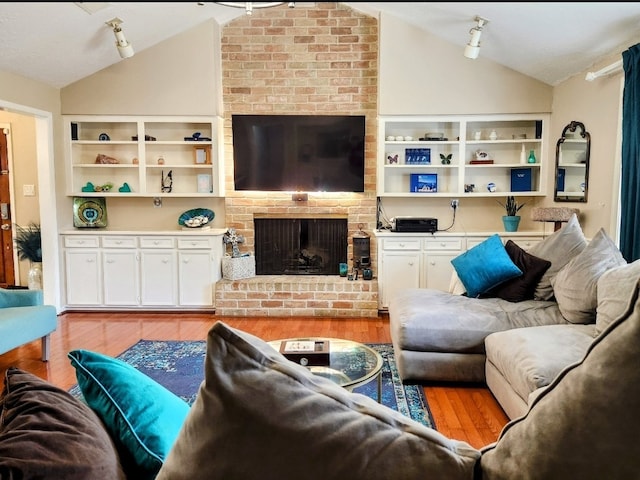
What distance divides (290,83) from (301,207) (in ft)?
4.55

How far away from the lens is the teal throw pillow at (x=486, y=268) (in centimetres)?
360

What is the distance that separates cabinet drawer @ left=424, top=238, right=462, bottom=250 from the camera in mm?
4988

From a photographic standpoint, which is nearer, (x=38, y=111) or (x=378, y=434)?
(x=378, y=434)

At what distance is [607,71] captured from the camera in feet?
12.2

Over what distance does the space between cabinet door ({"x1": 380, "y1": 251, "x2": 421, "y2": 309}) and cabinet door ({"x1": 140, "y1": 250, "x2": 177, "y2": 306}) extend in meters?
2.27

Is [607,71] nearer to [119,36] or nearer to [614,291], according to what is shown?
[614,291]

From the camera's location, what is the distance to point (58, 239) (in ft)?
16.9

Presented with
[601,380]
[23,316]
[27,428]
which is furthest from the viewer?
[23,316]

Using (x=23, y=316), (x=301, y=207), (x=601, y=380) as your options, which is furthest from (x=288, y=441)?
(x=301, y=207)

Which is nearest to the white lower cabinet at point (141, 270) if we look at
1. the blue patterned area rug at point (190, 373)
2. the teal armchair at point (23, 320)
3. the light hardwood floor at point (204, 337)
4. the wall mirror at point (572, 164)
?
the light hardwood floor at point (204, 337)

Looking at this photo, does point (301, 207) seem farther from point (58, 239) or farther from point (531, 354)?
point (531, 354)

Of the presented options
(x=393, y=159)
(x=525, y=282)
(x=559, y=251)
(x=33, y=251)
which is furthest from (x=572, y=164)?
(x=33, y=251)

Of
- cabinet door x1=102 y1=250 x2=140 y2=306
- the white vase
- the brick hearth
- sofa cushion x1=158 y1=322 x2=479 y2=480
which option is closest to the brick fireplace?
the brick hearth

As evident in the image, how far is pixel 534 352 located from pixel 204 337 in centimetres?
288
